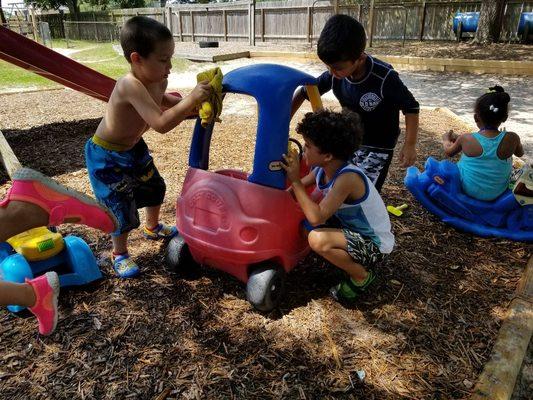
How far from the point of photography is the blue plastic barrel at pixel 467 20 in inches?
607

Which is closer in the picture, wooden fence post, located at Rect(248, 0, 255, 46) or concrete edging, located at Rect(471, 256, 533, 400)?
concrete edging, located at Rect(471, 256, 533, 400)

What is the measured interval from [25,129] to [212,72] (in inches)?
183

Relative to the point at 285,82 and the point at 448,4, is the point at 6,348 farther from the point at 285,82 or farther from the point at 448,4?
the point at 448,4

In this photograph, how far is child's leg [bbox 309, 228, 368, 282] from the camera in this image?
7.01ft

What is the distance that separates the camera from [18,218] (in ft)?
6.93

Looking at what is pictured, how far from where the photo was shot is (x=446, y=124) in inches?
244

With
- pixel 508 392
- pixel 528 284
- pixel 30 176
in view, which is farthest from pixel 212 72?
pixel 528 284

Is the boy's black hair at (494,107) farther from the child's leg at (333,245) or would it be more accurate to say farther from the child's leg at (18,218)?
the child's leg at (18,218)

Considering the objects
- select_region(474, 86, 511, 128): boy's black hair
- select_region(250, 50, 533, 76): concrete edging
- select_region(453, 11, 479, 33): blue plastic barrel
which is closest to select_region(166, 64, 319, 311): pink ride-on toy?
select_region(474, 86, 511, 128): boy's black hair

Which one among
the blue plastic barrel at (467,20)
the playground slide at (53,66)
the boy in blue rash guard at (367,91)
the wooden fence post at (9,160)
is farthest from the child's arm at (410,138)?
the blue plastic barrel at (467,20)

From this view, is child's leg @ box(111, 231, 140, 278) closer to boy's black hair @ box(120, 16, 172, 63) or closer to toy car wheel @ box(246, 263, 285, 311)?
toy car wheel @ box(246, 263, 285, 311)

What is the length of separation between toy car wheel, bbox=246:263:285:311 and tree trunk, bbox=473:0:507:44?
50.3ft

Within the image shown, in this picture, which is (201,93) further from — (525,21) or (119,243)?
(525,21)

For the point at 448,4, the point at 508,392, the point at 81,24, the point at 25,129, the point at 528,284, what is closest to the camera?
the point at 508,392
